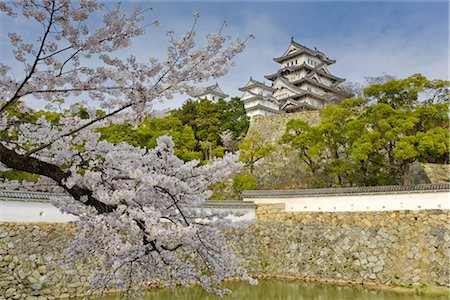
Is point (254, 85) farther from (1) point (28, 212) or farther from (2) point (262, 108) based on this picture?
(1) point (28, 212)

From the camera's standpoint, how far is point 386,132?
468 inches

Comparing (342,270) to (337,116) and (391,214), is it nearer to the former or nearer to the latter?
(391,214)

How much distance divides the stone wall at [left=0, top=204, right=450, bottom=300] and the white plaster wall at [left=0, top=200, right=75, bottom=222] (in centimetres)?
18

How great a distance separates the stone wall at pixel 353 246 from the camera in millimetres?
9516

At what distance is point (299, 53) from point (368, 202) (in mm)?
21143

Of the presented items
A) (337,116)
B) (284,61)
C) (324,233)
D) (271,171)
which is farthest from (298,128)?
(284,61)

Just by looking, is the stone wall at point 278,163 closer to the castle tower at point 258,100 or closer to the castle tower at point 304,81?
the castle tower at point 258,100

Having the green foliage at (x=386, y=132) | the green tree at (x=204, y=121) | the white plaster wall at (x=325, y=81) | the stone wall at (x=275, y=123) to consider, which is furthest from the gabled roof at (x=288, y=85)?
the green foliage at (x=386, y=132)

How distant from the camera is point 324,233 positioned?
37.1 feet

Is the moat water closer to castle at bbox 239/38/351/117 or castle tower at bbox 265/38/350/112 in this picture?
castle at bbox 239/38/351/117

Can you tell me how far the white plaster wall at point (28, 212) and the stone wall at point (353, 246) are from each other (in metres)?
5.47

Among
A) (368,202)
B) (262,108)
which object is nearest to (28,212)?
(368,202)

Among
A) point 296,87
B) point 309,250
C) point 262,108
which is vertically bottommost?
point 309,250

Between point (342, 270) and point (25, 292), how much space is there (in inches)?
311
